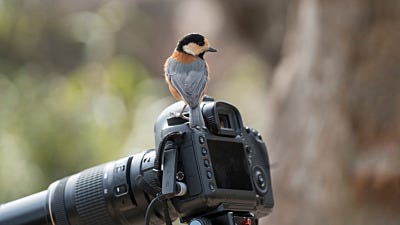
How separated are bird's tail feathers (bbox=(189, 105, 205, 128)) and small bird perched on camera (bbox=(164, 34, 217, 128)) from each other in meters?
0.03

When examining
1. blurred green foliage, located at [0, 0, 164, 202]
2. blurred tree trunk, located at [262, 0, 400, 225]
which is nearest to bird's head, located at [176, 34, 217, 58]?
blurred tree trunk, located at [262, 0, 400, 225]

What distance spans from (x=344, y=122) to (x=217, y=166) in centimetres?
195

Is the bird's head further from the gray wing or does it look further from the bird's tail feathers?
the bird's tail feathers

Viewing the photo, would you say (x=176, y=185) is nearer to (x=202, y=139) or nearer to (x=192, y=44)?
(x=202, y=139)

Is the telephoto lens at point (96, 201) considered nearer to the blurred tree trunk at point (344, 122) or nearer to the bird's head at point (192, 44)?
the bird's head at point (192, 44)

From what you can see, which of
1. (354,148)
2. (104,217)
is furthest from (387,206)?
(104,217)

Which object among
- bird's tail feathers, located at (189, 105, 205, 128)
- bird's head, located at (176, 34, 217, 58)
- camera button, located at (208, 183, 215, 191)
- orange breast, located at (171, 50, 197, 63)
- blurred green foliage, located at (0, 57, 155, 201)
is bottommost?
blurred green foliage, located at (0, 57, 155, 201)

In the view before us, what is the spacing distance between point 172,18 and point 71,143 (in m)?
1.96

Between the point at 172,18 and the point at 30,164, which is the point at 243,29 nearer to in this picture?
the point at 172,18

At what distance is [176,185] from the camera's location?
7.50 feet

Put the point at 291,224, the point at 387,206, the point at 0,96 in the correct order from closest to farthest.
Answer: the point at 387,206 < the point at 291,224 < the point at 0,96

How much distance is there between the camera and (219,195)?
229 centimetres

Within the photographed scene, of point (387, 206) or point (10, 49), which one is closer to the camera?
point (387, 206)

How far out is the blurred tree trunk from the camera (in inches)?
161
